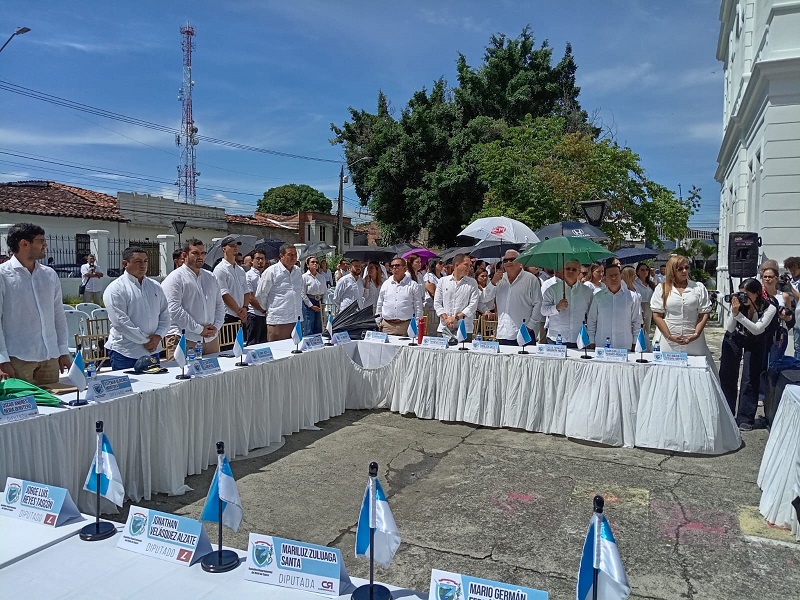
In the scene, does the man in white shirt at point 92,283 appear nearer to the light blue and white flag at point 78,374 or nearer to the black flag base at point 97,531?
the light blue and white flag at point 78,374

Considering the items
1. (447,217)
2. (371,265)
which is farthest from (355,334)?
(447,217)

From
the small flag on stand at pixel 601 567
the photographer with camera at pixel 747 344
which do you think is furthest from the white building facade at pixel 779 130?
the small flag on stand at pixel 601 567

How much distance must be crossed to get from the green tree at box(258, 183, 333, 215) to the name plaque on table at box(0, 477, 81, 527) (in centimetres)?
6035

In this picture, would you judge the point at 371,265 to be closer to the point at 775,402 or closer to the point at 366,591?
the point at 775,402

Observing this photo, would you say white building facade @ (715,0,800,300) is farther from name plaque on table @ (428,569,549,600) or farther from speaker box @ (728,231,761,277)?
name plaque on table @ (428,569,549,600)

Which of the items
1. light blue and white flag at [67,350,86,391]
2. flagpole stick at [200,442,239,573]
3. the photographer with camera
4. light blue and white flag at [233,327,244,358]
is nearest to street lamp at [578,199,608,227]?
the photographer with camera

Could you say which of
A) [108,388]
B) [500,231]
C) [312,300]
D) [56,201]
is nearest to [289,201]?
[56,201]

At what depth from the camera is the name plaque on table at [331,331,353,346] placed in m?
7.06

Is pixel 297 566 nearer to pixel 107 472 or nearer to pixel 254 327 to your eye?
pixel 107 472

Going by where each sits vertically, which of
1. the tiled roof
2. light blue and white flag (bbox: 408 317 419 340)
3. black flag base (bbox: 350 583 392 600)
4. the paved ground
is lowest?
the paved ground

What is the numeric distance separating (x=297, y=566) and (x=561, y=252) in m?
4.97

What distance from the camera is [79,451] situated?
382 cm

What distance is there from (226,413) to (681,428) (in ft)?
13.5

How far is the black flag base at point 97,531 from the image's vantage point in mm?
2248
